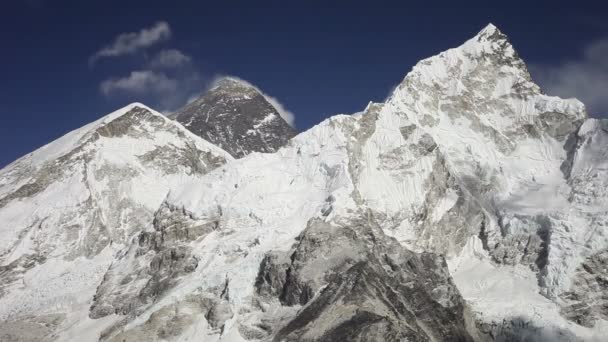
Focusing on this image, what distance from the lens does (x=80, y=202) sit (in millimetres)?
159500

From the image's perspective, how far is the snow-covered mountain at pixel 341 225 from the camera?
4587 inches

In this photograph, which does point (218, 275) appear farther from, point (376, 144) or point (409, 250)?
point (376, 144)

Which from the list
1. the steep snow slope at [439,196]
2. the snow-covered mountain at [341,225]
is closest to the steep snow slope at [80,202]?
the snow-covered mountain at [341,225]

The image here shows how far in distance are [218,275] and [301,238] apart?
15150mm

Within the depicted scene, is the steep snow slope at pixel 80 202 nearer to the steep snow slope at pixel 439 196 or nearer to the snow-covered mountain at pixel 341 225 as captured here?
the snow-covered mountain at pixel 341 225

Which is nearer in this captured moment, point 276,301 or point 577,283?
point 276,301

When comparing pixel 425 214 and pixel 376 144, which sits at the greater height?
pixel 376 144

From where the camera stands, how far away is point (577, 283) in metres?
129

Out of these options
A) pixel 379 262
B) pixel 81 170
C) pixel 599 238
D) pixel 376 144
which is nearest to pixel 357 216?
pixel 379 262

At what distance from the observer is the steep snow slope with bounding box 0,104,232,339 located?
14125cm

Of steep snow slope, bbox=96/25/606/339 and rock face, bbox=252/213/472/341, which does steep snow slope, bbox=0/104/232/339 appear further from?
rock face, bbox=252/213/472/341

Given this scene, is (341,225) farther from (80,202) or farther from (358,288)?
(80,202)

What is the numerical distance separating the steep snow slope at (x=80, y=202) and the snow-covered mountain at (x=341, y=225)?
373 millimetres

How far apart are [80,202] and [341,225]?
6517 cm
